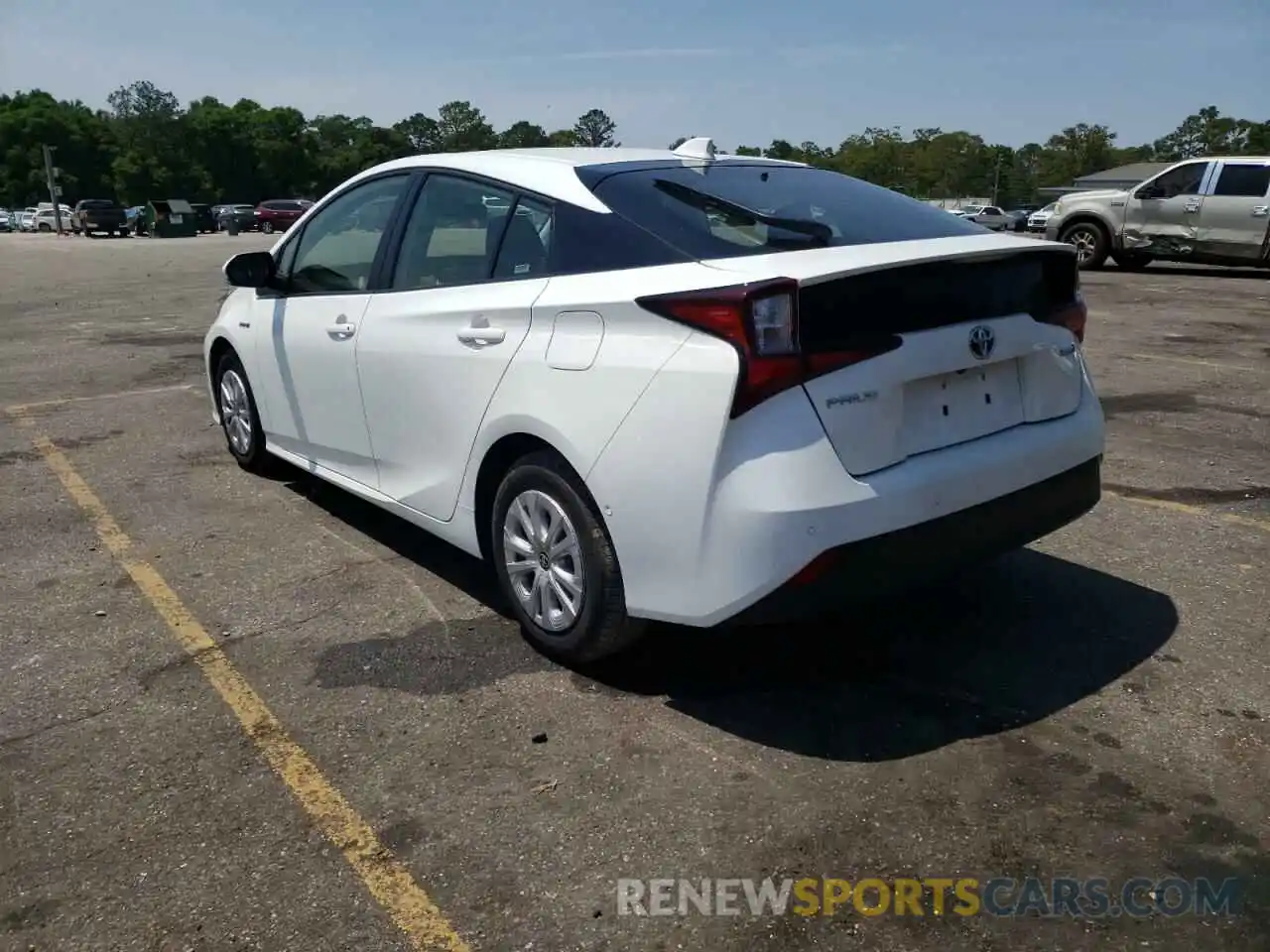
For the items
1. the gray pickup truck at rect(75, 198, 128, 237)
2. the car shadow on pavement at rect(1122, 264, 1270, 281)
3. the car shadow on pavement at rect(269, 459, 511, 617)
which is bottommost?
the gray pickup truck at rect(75, 198, 128, 237)

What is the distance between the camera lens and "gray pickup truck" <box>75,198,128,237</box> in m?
50.2

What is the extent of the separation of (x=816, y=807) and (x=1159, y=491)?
3.44 meters

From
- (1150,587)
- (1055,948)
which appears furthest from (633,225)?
(1150,587)

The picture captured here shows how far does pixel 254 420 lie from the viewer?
5.50 metres

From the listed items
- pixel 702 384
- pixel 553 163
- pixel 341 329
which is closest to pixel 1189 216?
pixel 553 163

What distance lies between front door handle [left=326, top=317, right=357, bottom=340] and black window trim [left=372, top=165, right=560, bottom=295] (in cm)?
20

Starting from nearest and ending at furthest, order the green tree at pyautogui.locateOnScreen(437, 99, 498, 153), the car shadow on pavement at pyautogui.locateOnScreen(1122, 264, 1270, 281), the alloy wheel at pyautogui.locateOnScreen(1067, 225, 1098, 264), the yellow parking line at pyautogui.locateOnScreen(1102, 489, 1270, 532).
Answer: the yellow parking line at pyautogui.locateOnScreen(1102, 489, 1270, 532) < the car shadow on pavement at pyautogui.locateOnScreen(1122, 264, 1270, 281) < the alloy wheel at pyautogui.locateOnScreen(1067, 225, 1098, 264) < the green tree at pyautogui.locateOnScreen(437, 99, 498, 153)

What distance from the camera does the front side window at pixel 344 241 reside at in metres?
4.34

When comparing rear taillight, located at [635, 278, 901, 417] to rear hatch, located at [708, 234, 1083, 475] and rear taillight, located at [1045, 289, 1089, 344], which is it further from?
rear taillight, located at [1045, 289, 1089, 344]

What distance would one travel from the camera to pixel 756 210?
340cm

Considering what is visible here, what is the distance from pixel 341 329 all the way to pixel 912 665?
259 centimetres

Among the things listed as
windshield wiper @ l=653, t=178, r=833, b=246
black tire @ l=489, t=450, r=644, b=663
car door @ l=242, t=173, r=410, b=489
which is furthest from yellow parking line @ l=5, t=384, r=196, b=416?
windshield wiper @ l=653, t=178, r=833, b=246

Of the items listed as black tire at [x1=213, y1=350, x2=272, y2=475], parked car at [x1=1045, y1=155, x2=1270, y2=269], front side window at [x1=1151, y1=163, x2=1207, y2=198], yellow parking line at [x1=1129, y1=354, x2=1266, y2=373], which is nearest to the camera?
black tire at [x1=213, y1=350, x2=272, y2=475]

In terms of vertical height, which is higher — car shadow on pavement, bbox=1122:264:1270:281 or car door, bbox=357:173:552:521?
car door, bbox=357:173:552:521
